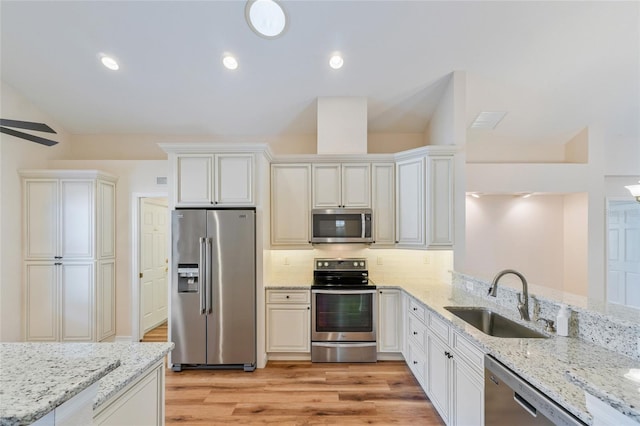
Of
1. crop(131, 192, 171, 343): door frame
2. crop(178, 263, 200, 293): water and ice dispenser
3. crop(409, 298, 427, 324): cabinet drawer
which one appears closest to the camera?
crop(409, 298, 427, 324): cabinet drawer

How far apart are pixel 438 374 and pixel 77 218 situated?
15.3 feet

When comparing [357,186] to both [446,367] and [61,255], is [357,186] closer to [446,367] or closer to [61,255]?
[446,367]

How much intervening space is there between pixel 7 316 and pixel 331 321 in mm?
4142

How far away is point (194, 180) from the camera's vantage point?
11.8 feet

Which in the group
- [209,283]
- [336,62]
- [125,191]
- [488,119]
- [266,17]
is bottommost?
[209,283]

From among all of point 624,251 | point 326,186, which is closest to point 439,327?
point 326,186

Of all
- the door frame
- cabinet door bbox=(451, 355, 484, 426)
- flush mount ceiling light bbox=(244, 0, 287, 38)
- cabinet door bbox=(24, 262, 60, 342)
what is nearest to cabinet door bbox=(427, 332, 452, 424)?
cabinet door bbox=(451, 355, 484, 426)

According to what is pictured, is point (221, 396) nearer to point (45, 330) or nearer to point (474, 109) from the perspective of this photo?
point (45, 330)

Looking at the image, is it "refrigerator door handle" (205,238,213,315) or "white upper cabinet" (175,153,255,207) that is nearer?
"refrigerator door handle" (205,238,213,315)

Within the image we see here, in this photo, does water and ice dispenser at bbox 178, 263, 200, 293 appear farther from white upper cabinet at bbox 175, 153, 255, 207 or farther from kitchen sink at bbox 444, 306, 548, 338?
kitchen sink at bbox 444, 306, 548, 338

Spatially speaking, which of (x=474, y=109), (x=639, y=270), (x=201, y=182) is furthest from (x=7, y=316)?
(x=639, y=270)

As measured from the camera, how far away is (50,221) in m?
4.03

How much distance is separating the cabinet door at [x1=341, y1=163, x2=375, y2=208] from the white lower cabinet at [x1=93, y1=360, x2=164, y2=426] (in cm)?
289

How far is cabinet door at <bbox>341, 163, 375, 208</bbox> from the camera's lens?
13.2ft
